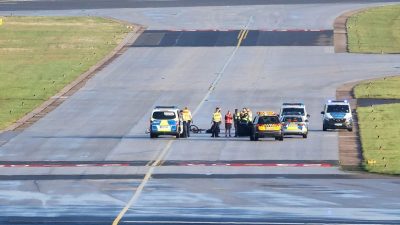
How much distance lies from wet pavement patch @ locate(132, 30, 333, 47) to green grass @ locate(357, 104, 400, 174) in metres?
38.0

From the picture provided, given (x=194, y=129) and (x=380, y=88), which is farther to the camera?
(x=380, y=88)

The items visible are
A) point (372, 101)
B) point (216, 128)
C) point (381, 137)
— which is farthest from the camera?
point (372, 101)

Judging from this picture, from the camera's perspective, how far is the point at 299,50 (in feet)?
413

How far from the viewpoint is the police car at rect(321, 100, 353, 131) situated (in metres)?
82.1

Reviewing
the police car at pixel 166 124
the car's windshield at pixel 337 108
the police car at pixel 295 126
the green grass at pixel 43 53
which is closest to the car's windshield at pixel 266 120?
the police car at pixel 295 126

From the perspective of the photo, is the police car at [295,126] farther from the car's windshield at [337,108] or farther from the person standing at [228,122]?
the car's windshield at [337,108]

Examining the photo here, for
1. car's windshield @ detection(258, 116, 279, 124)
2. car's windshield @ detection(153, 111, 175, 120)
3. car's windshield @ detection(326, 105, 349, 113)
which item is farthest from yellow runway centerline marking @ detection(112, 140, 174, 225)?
car's windshield @ detection(326, 105, 349, 113)

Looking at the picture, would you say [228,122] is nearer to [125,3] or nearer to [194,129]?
[194,129]

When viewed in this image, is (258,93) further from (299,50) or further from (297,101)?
(299,50)

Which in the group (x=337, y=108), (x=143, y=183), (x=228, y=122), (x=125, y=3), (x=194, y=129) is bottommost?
(x=125, y=3)

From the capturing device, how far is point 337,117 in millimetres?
82312

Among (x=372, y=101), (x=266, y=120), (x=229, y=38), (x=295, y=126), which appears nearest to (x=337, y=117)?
(x=295, y=126)

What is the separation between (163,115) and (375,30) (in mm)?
64200

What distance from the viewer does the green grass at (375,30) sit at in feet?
421
